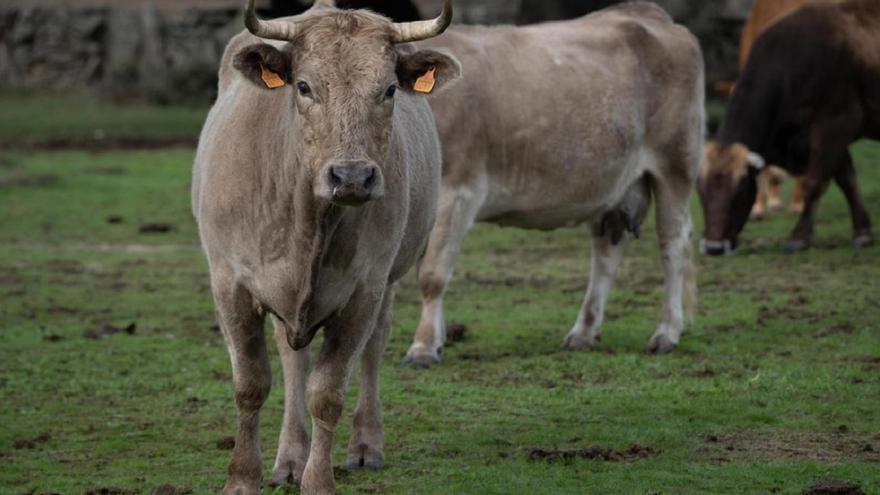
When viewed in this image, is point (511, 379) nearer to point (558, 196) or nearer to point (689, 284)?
point (558, 196)

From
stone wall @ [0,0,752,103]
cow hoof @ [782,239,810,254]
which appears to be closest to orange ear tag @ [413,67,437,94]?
cow hoof @ [782,239,810,254]

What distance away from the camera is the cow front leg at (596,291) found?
1023 centimetres

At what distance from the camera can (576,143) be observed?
10133mm

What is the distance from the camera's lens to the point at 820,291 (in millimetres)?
12070

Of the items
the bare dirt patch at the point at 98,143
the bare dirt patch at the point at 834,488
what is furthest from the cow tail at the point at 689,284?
the bare dirt patch at the point at 98,143

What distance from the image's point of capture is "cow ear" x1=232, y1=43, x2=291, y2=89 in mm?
6113

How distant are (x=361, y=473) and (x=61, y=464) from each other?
137 centimetres

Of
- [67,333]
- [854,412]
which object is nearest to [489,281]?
[67,333]

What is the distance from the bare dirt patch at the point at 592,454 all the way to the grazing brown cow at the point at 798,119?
697 centimetres

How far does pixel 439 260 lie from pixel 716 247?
4.86 m

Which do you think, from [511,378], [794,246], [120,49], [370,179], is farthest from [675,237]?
[120,49]

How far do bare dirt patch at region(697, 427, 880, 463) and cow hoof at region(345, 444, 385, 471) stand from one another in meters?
1.44

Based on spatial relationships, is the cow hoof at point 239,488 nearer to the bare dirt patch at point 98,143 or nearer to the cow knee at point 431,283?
the cow knee at point 431,283

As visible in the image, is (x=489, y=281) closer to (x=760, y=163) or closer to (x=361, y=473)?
(x=760, y=163)
